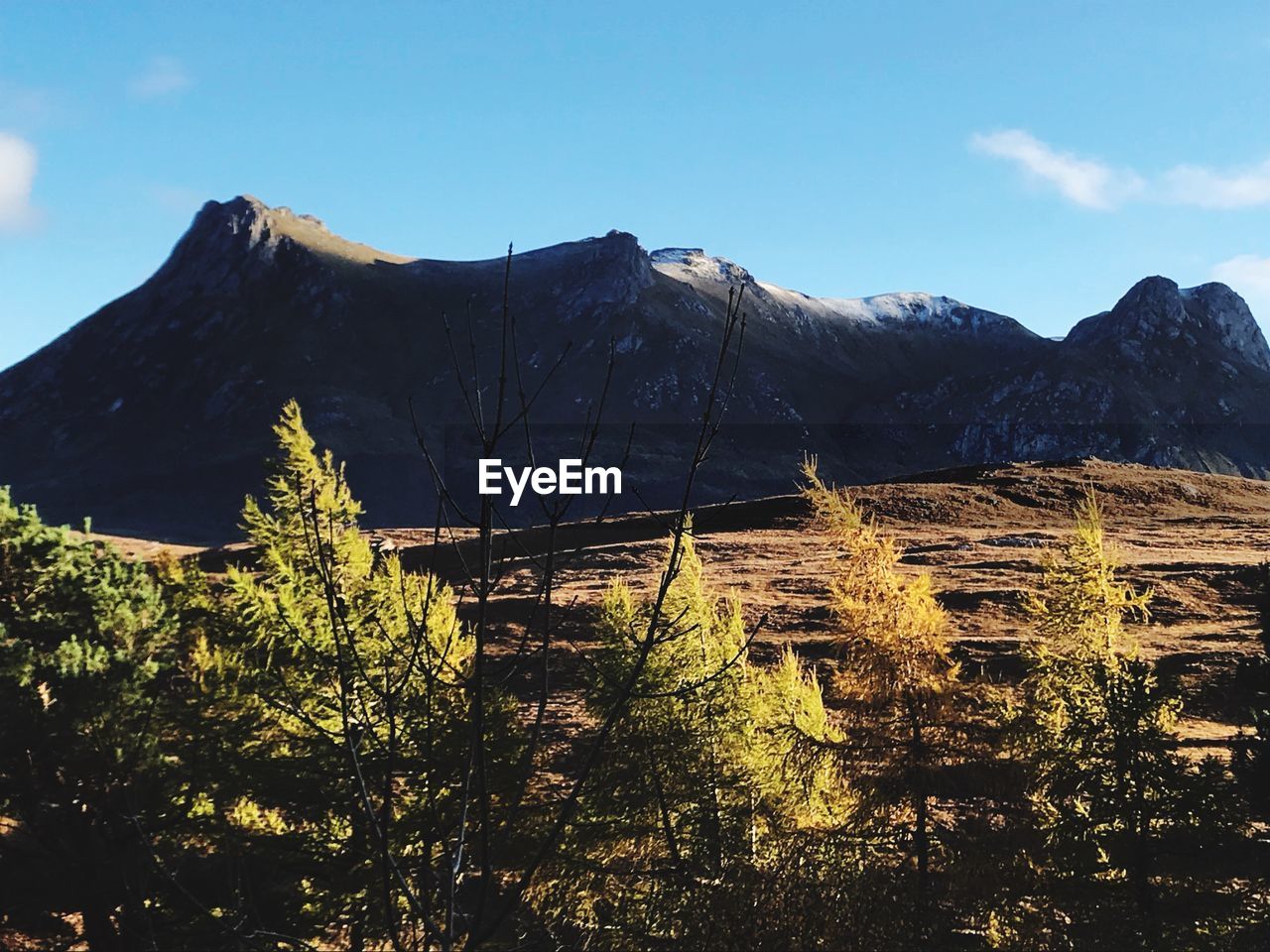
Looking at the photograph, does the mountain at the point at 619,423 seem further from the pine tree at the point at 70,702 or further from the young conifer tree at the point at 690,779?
the young conifer tree at the point at 690,779

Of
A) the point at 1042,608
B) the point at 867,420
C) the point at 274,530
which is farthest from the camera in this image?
the point at 867,420

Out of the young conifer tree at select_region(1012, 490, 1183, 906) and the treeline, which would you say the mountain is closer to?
the treeline

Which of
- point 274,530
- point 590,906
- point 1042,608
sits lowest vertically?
point 590,906

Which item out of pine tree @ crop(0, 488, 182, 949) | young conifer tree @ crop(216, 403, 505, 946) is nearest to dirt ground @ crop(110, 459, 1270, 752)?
young conifer tree @ crop(216, 403, 505, 946)

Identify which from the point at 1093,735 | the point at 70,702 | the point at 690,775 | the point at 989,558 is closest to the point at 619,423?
the point at 989,558

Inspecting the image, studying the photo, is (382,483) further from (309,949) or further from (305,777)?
(309,949)

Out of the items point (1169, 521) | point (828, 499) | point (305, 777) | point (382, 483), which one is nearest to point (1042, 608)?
point (828, 499)
